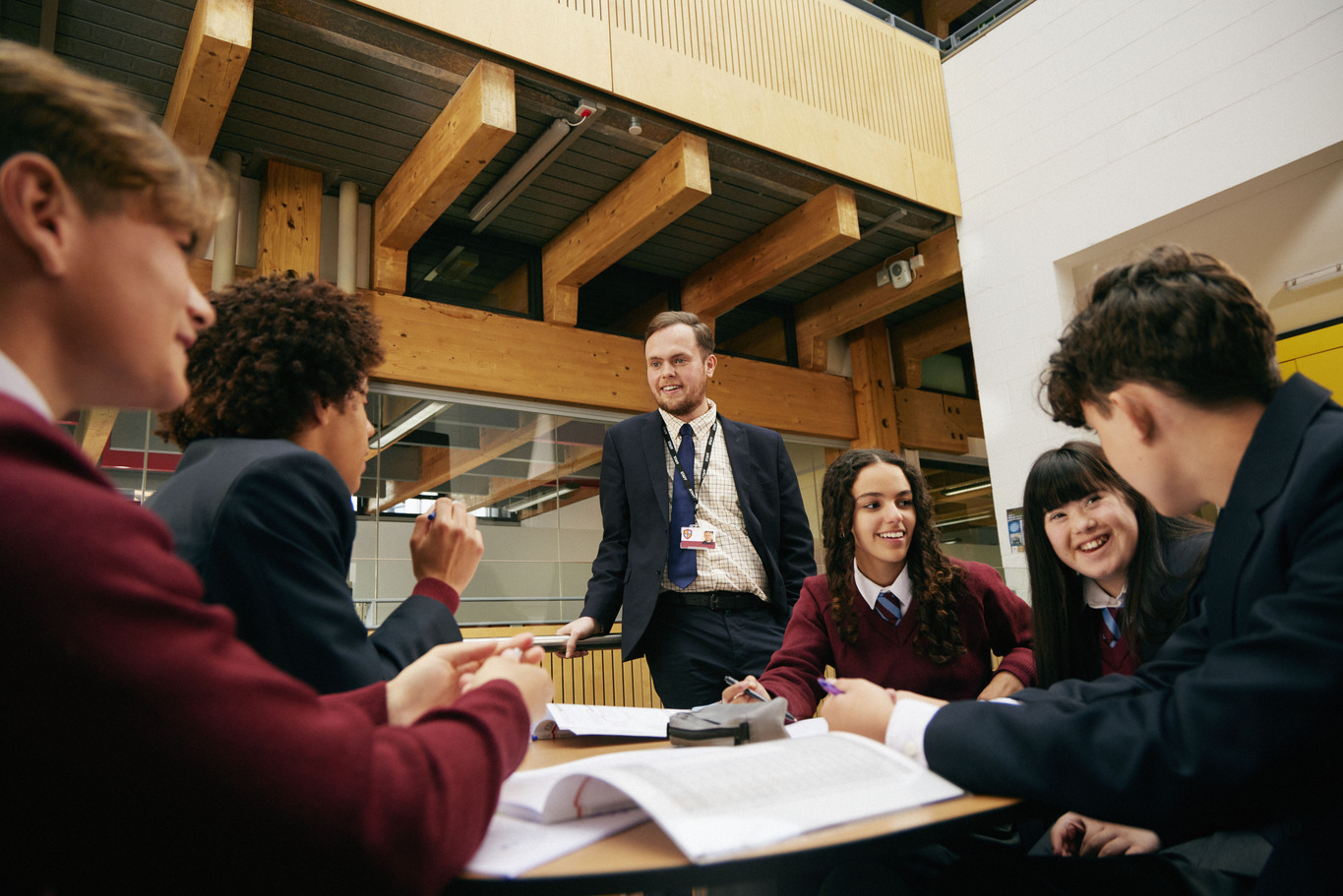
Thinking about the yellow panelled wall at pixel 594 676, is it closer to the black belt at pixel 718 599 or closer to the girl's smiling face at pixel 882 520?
the black belt at pixel 718 599

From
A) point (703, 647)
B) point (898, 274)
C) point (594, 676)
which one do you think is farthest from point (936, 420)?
point (703, 647)

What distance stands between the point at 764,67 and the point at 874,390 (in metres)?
2.87

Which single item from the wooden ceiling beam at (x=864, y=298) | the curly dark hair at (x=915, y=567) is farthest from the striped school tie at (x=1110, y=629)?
the wooden ceiling beam at (x=864, y=298)

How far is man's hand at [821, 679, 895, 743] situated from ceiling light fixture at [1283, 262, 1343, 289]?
17.6 feet

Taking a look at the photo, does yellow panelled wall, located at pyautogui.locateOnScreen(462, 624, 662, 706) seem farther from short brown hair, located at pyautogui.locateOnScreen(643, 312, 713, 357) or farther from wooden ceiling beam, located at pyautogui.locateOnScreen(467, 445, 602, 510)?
short brown hair, located at pyautogui.locateOnScreen(643, 312, 713, 357)

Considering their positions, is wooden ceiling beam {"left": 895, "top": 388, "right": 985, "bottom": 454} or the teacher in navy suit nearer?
the teacher in navy suit

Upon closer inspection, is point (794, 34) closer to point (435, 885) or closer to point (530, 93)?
point (530, 93)

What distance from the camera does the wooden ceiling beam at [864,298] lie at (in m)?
5.89

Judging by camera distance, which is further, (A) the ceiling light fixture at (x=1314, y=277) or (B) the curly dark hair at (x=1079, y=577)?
(A) the ceiling light fixture at (x=1314, y=277)

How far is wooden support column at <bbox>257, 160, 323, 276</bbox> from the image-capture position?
456 cm

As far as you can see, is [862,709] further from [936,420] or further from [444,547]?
[936,420]

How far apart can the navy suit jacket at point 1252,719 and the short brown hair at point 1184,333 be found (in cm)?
6

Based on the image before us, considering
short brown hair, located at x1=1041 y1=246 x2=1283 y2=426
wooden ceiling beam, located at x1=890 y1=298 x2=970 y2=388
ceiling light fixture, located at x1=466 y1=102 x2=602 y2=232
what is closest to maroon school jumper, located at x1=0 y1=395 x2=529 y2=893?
short brown hair, located at x1=1041 y1=246 x2=1283 y2=426

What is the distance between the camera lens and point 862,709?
3.57 ft
